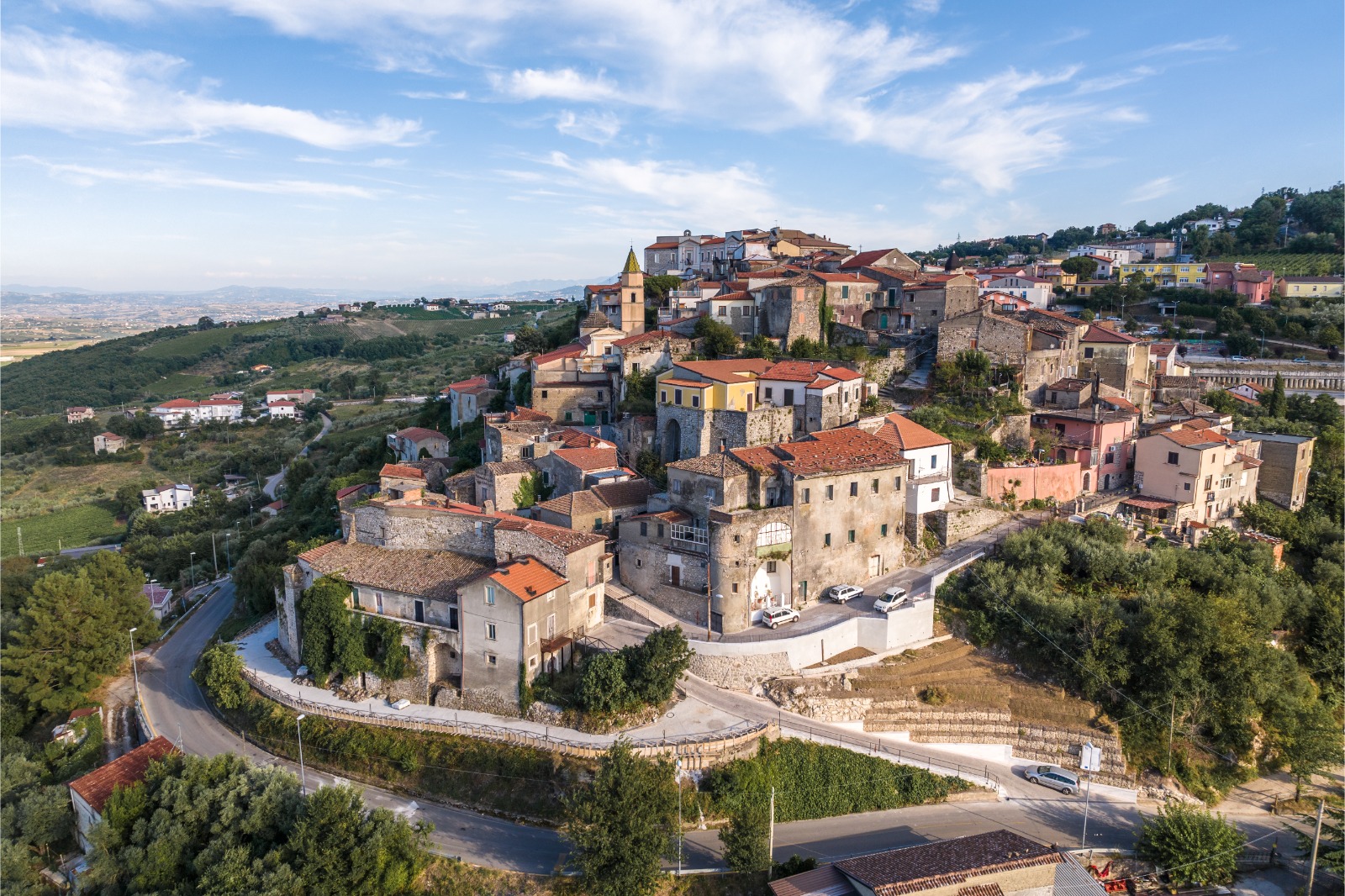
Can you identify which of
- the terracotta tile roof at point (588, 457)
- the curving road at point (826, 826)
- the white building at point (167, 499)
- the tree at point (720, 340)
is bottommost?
the white building at point (167, 499)

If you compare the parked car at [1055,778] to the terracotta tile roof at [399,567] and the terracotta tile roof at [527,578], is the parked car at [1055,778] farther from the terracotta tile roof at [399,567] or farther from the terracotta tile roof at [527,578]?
the terracotta tile roof at [399,567]

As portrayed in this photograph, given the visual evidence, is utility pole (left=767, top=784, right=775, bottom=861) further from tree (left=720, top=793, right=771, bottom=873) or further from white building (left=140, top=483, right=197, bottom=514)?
white building (left=140, top=483, right=197, bottom=514)

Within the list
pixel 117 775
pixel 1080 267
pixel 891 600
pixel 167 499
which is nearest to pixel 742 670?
pixel 891 600

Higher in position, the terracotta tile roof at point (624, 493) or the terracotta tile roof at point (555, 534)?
the terracotta tile roof at point (624, 493)

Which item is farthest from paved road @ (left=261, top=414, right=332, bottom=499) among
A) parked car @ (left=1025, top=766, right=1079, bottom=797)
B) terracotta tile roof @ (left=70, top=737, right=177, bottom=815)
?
parked car @ (left=1025, top=766, right=1079, bottom=797)

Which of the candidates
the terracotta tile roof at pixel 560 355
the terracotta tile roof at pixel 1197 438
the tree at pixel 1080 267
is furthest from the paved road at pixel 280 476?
the tree at pixel 1080 267

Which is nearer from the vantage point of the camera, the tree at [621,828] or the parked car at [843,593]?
the tree at [621,828]
